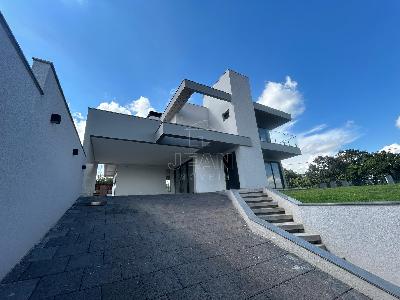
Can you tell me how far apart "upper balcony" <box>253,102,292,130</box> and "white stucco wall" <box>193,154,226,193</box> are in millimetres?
5408

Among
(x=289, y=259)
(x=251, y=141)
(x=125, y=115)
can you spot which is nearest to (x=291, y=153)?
(x=251, y=141)

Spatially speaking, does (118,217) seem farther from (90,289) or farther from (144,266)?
(90,289)

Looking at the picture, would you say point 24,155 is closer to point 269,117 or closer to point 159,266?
point 159,266

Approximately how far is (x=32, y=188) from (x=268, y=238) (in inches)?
190

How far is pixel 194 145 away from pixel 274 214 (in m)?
7.38

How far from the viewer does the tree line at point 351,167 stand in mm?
32281

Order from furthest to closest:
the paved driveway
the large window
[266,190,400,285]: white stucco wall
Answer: the large window < [266,190,400,285]: white stucco wall < the paved driveway

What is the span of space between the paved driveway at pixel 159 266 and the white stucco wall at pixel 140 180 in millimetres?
11543

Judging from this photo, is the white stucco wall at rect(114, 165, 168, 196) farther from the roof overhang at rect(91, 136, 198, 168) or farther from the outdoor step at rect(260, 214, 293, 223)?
the outdoor step at rect(260, 214, 293, 223)

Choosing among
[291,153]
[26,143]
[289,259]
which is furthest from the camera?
[291,153]

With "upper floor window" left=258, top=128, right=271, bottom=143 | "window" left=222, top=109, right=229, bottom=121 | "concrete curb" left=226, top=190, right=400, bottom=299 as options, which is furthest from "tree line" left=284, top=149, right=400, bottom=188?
"concrete curb" left=226, top=190, right=400, bottom=299

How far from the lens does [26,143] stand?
3.00 m

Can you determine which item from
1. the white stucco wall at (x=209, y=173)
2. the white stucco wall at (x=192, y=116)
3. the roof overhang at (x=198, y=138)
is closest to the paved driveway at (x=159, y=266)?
the roof overhang at (x=198, y=138)

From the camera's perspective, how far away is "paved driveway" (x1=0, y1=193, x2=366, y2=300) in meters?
2.53
